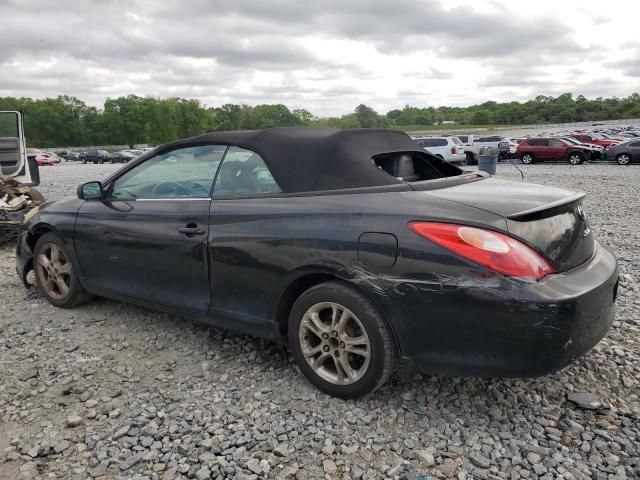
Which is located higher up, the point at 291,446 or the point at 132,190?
the point at 132,190

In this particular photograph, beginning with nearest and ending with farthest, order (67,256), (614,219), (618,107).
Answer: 1. (67,256)
2. (614,219)
3. (618,107)

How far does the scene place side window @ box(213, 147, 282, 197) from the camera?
330 cm

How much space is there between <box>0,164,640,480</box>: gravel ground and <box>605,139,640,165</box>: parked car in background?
24.1 meters

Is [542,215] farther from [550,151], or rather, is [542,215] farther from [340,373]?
[550,151]

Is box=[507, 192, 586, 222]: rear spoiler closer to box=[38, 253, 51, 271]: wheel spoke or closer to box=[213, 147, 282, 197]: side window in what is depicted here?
box=[213, 147, 282, 197]: side window

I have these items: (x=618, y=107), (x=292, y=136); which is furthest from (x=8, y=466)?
(x=618, y=107)

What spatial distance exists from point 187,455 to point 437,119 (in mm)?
140185

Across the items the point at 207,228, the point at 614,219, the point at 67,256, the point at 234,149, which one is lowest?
the point at 614,219

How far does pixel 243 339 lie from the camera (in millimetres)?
3877

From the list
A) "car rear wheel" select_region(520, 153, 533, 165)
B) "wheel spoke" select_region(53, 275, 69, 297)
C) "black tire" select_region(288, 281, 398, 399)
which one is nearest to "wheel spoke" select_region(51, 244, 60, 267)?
"wheel spoke" select_region(53, 275, 69, 297)

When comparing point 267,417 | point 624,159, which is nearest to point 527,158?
point 624,159

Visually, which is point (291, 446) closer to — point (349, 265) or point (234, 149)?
point (349, 265)

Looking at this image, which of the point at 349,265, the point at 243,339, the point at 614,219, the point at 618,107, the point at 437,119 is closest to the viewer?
the point at 349,265

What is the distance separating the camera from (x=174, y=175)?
12.7 feet
